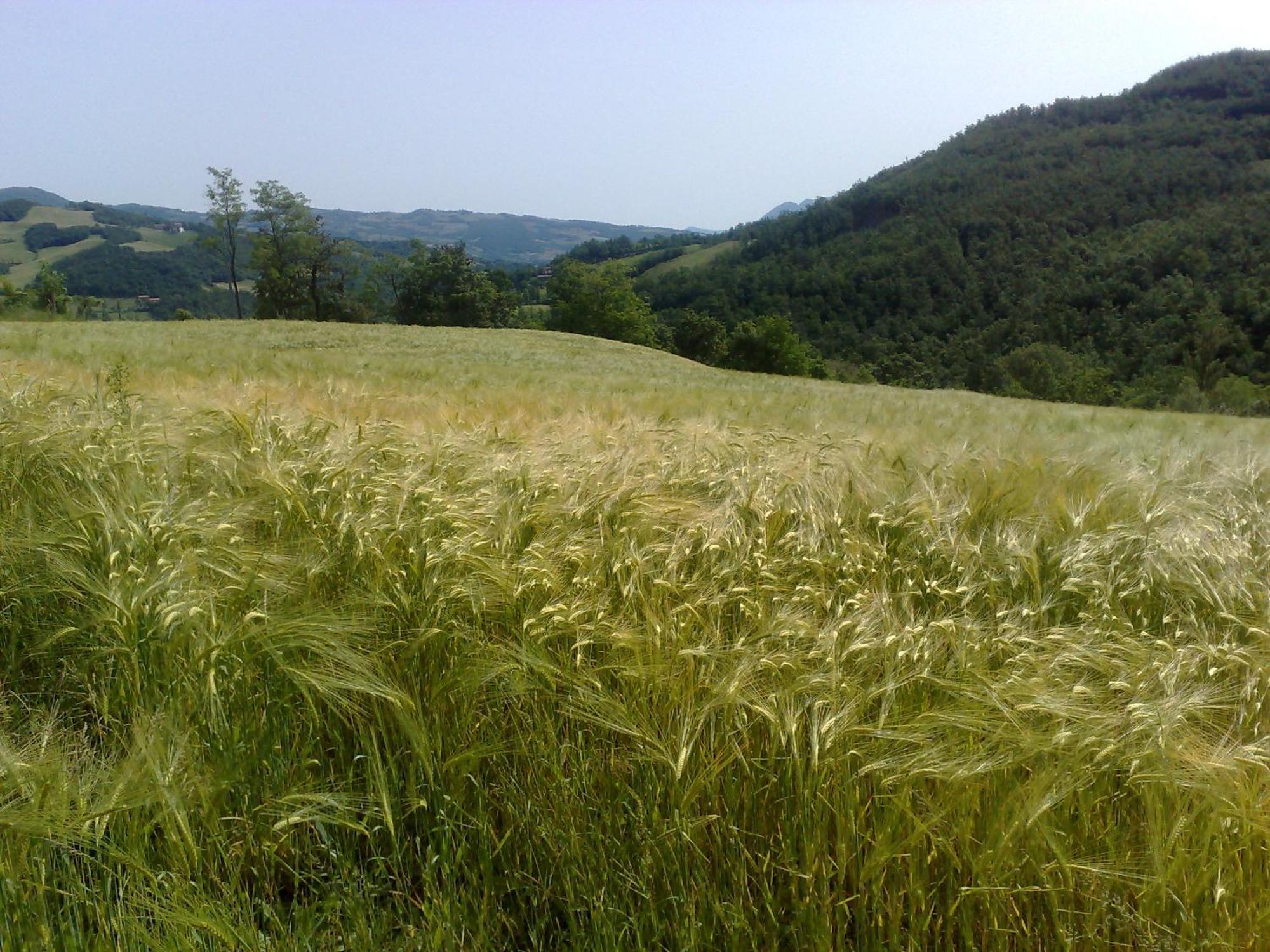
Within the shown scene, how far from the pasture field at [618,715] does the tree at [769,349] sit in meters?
61.4

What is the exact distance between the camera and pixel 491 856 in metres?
1.54

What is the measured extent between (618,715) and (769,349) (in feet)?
212

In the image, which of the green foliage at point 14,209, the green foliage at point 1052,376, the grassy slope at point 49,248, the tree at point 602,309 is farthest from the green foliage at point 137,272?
the green foliage at point 1052,376

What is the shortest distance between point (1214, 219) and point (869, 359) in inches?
1718

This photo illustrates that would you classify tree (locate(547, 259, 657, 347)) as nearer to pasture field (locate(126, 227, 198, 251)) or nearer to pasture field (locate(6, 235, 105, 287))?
pasture field (locate(6, 235, 105, 287))

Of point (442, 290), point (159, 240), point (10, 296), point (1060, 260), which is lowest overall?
point (10, 296)

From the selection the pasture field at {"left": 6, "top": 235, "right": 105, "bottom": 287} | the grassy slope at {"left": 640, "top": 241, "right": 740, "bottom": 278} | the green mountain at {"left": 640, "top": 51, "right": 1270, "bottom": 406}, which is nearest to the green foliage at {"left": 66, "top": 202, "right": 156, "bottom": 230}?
the pasture field at {"left": 6, "top": 235, "right": 105, "bottom": 287}

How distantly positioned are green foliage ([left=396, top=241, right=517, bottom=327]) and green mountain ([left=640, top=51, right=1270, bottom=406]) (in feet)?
126

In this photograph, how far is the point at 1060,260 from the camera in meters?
95.1

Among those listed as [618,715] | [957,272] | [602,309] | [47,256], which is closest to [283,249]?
[602,309]

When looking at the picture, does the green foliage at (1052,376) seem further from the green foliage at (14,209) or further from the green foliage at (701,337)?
the green foliage at (14,209)

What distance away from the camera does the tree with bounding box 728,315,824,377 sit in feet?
207

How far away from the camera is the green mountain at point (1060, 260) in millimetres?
69438

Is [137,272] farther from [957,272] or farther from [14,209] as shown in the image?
[957,272]
